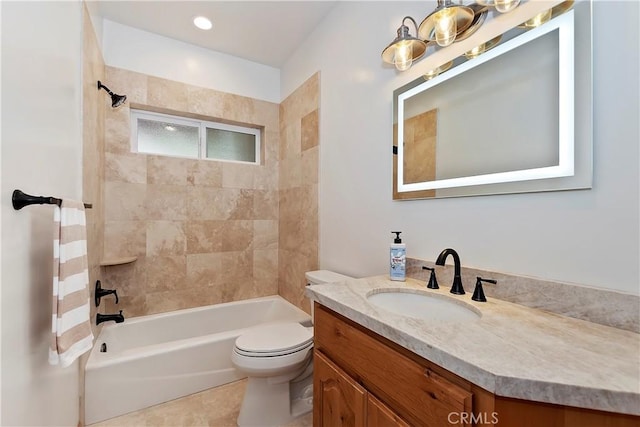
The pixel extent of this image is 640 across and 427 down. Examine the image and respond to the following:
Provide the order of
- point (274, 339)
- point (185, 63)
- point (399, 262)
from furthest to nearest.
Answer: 1. point (185, 63)
2. point (274, 339)
3. point (399, 262)

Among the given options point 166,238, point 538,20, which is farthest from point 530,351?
point 166,238

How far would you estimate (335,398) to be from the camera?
3.10 feet

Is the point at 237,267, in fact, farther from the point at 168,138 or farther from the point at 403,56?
the point at 403,56

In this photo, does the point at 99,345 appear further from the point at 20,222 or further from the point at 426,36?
the point at 426,36

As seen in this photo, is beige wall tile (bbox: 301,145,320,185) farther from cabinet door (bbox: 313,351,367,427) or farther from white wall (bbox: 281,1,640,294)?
cabinet door (bbox: 313,351,367,427)

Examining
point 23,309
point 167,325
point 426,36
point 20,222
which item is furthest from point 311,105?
point 167,325

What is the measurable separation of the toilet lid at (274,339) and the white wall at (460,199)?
0.49 meters

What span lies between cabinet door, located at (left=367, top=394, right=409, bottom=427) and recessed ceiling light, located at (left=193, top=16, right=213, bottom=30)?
253 cm

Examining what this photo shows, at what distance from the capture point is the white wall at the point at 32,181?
0.75 meters

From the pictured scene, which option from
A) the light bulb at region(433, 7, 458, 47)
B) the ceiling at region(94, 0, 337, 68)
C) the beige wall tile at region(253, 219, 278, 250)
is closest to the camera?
the light bulb at region(433, 7, 458, 47)

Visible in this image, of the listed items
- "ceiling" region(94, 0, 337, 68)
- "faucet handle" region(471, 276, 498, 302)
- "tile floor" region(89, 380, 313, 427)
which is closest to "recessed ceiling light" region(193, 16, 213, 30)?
"ceiling" region(94, 0, 337, 68)

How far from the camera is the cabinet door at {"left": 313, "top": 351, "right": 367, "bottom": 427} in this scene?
84 centimetres

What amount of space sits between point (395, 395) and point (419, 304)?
0.43 metres

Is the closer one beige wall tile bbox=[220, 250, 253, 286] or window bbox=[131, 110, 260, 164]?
window bbox=[131, 110, 260, 164]
